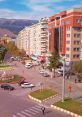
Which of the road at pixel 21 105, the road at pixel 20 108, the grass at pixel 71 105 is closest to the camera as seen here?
the road at pixel 20 108

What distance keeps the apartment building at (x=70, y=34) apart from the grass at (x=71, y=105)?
55.6 m

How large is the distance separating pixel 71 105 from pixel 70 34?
62224 millimetres

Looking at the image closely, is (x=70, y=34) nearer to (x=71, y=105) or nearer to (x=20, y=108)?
(x=71, y=105)

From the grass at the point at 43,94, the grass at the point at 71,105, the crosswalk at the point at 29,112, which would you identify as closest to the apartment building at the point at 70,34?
the grass at the point at 43,94

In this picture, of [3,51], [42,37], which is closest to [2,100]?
[3,51]

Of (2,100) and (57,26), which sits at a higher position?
(57,26)

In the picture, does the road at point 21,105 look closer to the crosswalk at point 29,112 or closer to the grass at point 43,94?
the crosswalk at point 29,112

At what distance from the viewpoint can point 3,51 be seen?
144 m

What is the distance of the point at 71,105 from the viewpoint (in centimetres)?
5550

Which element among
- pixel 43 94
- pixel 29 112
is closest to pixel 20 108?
pixel 29 112

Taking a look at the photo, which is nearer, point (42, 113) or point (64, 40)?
point (42, 113)

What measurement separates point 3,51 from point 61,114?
95.7 metres

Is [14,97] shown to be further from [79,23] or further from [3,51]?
[3,51]

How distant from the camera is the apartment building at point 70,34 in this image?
11350cm
